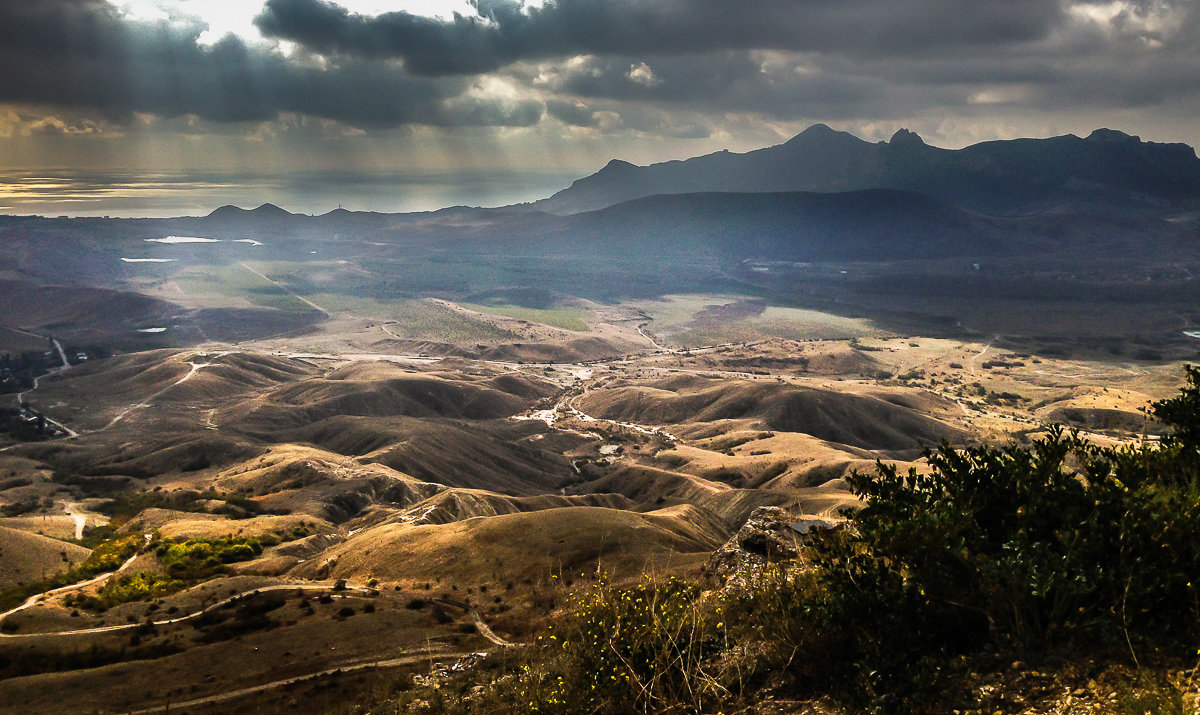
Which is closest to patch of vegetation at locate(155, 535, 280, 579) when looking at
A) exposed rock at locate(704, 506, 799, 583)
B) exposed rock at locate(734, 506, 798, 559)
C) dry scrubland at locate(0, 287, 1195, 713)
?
dry scrubland at locate(0, 287, 1195, 713)

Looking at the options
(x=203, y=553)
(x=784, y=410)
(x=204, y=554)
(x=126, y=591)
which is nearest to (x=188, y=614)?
(x=126, y=591)

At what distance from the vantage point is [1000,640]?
8.89m

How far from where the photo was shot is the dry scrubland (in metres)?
27.7

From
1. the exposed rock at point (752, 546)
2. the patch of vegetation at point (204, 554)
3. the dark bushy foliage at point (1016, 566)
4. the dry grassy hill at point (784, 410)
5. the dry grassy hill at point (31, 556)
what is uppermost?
the dark bushy foliage at point (1016, 566)

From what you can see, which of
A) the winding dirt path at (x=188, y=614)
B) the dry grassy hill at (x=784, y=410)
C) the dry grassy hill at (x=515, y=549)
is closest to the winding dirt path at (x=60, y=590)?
the winding dirt path at (x=188, y=614)

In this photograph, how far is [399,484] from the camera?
263 feet

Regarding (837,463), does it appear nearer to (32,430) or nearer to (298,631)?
(298,631)

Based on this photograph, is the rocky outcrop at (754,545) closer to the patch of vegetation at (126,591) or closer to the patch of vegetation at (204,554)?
the patch of vegetation at (126,591)

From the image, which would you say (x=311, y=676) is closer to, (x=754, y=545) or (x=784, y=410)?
(x=754, y=545)

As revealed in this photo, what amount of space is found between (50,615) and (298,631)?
14961mm

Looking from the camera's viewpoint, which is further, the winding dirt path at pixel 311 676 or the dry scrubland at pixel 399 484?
the dry scrubland at pixel 399 484

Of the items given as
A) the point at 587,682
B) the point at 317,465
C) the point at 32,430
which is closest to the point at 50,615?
the point at 587,682

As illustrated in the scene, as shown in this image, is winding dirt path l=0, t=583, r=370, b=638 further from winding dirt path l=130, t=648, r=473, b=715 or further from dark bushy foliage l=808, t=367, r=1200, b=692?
dark bushy foliage l=808, t=367, r=1200, b=692

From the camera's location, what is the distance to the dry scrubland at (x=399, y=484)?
90.9ft
